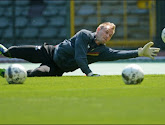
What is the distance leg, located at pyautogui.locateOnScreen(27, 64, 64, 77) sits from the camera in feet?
31.4

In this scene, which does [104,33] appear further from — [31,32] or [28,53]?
[31,32]

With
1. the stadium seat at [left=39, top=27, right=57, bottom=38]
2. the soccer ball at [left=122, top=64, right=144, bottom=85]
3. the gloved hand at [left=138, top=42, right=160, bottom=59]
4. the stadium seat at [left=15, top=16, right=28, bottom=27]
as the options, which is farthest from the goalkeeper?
the stadium seat at [left=15, top=16, right=28, bottom=27]

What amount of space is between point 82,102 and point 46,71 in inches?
141

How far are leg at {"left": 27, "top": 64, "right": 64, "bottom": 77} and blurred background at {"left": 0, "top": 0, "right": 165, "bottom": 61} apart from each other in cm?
1074

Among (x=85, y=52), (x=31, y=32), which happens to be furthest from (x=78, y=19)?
(x=85, y=52)

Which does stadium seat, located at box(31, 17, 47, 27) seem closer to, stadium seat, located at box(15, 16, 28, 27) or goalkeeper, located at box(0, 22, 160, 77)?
stadium seat, located at box(15, 16, 28, 27)

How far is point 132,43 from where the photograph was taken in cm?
2109

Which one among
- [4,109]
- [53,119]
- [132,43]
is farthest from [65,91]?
[132,43]

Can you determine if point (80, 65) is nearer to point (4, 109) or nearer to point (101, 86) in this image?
point (101, 86)

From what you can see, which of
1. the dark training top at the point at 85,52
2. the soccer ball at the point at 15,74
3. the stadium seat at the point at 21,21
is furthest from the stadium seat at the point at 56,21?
the soccer ball at the point at 15,74

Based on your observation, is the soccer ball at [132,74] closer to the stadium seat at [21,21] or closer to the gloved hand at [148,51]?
the gloved hand at [148,51]

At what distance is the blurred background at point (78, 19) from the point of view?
68.7ft

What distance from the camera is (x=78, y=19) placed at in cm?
2175

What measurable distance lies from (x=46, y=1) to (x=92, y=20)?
66.2 inches
